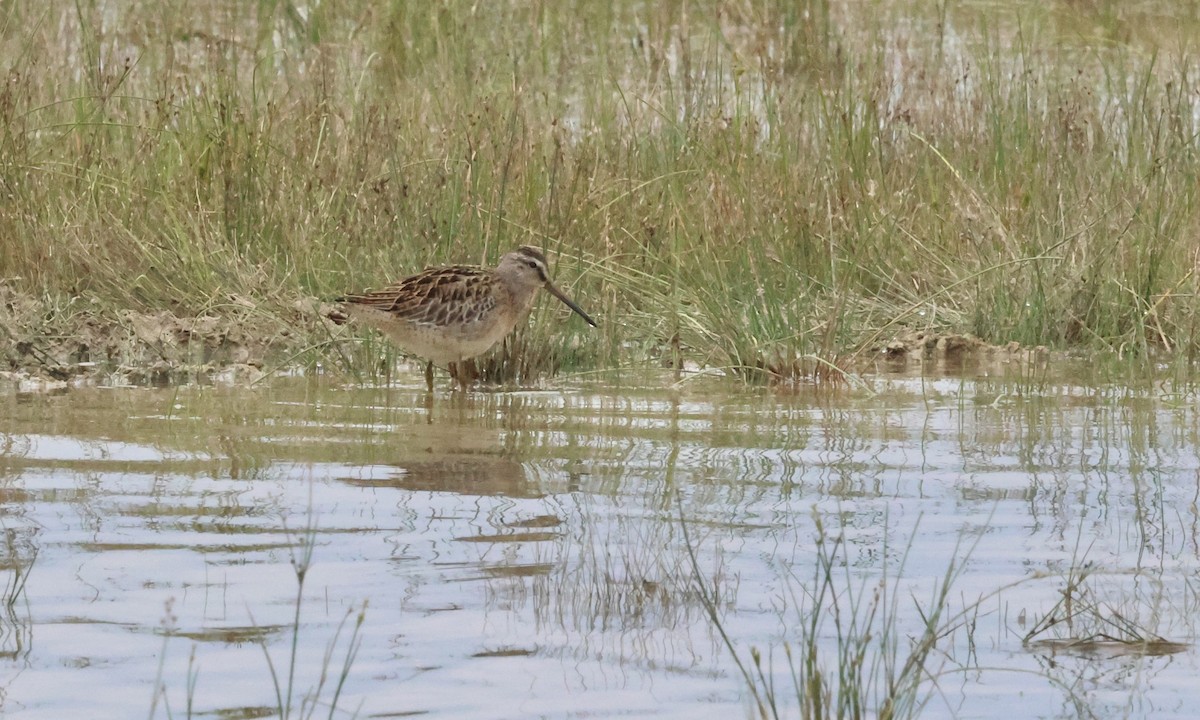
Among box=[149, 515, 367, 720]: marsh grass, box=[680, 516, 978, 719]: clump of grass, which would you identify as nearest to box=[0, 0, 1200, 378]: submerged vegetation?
box=[680, 516, 978, 719]: clump of grass

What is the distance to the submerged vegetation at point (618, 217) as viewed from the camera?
30.1 ft

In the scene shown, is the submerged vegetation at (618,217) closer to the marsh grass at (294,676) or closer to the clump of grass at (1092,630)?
the clump of grass at (1092,630)

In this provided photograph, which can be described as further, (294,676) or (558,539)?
(558,539)

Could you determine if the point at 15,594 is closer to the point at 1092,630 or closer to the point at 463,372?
the point at 1092,630

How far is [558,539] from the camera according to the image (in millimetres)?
5578

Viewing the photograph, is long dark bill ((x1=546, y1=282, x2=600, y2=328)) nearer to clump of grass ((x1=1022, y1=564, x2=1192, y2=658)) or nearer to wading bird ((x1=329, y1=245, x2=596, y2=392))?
wading bird ((x1=329, y1=245, x2=596, y2=392))

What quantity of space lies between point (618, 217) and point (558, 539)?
5.13 m

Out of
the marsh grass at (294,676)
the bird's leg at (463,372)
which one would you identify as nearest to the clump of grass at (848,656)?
the marsh grass at (294,676)

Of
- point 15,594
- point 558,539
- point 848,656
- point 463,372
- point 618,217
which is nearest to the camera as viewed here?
point 848,656

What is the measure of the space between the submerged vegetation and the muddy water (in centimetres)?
89

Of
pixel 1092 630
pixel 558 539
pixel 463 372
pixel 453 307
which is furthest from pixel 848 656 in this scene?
pixel 463 372

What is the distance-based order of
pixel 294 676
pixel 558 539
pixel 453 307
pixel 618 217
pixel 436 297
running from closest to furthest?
pixel 294 676 < pixel 558 539 < pixel 453 307 < pixel 436 297 < pixel 618 217

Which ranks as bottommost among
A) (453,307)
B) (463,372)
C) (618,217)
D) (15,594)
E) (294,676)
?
(294,676)

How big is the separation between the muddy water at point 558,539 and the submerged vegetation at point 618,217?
35.0 inches
